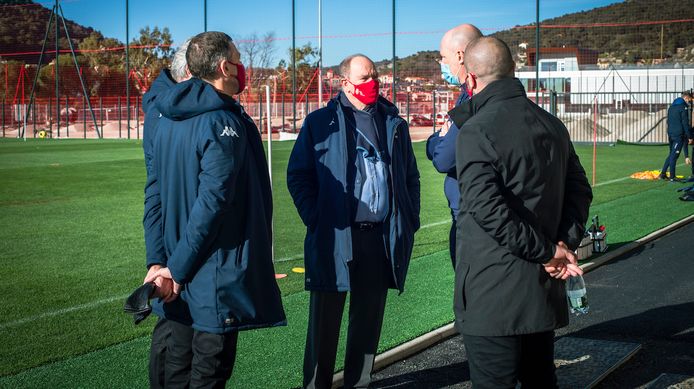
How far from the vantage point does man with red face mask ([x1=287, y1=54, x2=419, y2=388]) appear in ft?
15.6

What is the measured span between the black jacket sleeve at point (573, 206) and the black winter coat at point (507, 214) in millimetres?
132

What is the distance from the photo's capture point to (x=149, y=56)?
2384 inches

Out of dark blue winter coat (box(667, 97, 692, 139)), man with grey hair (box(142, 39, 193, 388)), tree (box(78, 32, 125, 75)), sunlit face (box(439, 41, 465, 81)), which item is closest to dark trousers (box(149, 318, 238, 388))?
man with grey hair (box(142, 39, 193, 388))

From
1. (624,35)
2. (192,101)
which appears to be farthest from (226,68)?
(624,35)

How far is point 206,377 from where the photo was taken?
3721 mm

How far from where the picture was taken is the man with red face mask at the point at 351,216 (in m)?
4.75

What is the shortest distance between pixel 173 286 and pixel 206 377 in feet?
1.44

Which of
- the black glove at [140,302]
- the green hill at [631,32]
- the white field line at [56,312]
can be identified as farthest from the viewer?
the green hill at [631,32]

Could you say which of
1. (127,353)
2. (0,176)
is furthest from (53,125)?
(127,353)

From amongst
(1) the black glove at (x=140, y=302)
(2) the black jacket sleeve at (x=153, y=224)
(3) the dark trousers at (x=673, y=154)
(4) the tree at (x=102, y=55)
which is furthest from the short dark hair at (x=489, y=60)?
(4) the tree at (x=102, y=55)

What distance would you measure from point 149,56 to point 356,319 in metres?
58.6

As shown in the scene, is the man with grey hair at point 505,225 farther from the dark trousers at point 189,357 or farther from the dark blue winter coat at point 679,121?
the dark blue winter coat at point 679,121

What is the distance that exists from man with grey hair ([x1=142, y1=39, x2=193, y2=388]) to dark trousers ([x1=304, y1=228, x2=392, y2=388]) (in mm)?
962

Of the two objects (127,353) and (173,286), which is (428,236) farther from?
(173,286)
